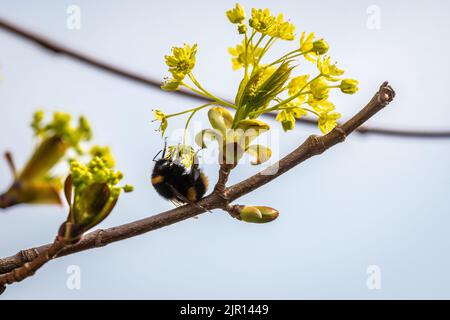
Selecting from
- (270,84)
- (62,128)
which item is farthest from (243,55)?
(62,128)

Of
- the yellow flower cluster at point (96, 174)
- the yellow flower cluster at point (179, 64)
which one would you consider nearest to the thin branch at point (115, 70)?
the yellow flower cluster at point (179, 64)

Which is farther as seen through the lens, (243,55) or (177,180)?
(243,55)

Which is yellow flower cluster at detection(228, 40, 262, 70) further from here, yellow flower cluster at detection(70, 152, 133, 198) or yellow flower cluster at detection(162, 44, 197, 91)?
yellow flower cluster at detection(70, 152, 133, 198)

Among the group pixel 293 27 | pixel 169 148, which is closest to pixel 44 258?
pixel 169 148

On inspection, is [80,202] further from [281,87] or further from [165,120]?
[281,87]

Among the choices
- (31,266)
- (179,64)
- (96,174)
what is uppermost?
(179,64)

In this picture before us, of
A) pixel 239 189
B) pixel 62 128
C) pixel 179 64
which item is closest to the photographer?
pixel 62 128

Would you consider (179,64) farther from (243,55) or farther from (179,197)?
(179,197)
